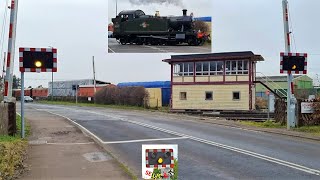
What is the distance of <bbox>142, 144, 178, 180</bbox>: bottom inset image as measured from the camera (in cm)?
616

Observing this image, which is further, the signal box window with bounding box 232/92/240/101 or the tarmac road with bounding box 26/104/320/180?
the signal box window with bounding box 232/92/240/101

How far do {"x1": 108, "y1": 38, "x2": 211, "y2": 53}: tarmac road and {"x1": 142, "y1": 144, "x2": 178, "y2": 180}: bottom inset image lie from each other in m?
30.1

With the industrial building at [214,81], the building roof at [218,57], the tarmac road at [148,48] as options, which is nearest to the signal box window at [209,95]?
the industrial building at [214,81]

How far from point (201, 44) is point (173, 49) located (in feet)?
9.52

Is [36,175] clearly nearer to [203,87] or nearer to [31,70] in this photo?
[31,70]

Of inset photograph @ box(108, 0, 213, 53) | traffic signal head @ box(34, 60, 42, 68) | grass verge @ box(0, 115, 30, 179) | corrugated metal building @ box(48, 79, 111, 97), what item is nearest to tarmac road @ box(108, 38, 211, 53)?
inset photograph @ box(108, 0, 213, 53)

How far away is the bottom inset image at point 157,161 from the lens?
6.16 metres

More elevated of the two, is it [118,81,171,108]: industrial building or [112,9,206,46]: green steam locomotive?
[112,9,206,46]: green steam locomotive

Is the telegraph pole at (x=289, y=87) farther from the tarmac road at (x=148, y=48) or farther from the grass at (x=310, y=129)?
the tarmac road at (x=148, y=48)

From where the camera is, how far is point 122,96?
55219mm

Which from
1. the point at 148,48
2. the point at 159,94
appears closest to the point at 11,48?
the point at 148,48

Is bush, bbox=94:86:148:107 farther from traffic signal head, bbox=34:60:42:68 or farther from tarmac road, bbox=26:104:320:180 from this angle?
traffic signal head, bbox=34:60:42:68

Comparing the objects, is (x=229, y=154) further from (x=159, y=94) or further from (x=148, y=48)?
(x=159, y=94)

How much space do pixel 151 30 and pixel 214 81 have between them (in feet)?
31.2
